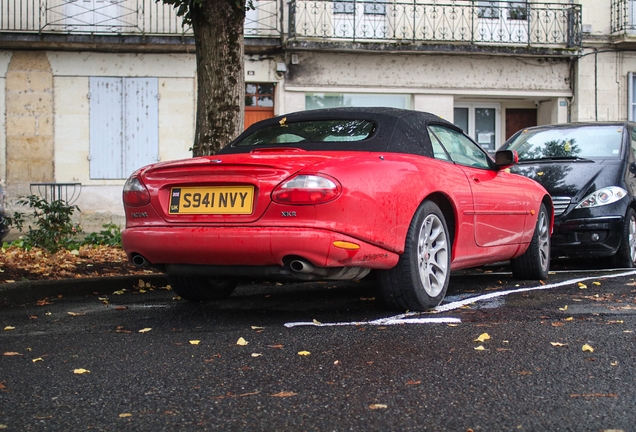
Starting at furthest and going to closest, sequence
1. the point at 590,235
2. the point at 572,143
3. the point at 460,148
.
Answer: the point at 572,143, the point at 590,235, the point at 460,148

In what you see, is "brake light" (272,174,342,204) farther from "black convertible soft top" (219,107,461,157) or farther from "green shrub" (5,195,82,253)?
"green shrub" (5,195,82,253)

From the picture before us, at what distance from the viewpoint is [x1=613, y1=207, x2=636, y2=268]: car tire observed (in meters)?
8.64

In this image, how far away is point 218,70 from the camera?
29.7 ft

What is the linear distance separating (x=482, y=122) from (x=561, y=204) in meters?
13.0

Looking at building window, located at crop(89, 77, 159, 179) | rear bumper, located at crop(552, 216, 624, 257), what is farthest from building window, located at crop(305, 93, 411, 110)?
rear bumper, located at crop(552, 216, 624, 257)


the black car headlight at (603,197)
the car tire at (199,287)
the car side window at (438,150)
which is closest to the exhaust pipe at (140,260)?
the car tire at (199,287)

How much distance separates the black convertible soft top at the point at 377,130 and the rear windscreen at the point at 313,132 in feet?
0.09

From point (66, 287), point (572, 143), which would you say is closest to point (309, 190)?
point (66, 287)

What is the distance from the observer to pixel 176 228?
5.19 metres

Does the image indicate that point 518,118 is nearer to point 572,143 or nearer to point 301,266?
point 572,143

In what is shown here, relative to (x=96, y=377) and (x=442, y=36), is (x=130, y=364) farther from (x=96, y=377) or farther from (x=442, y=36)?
(x=442, y=36)

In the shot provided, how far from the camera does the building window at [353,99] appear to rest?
1961 cm

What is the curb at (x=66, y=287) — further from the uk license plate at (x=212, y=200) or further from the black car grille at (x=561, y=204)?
the black car grille at (x=561, y=204)

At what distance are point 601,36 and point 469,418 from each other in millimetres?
19105
